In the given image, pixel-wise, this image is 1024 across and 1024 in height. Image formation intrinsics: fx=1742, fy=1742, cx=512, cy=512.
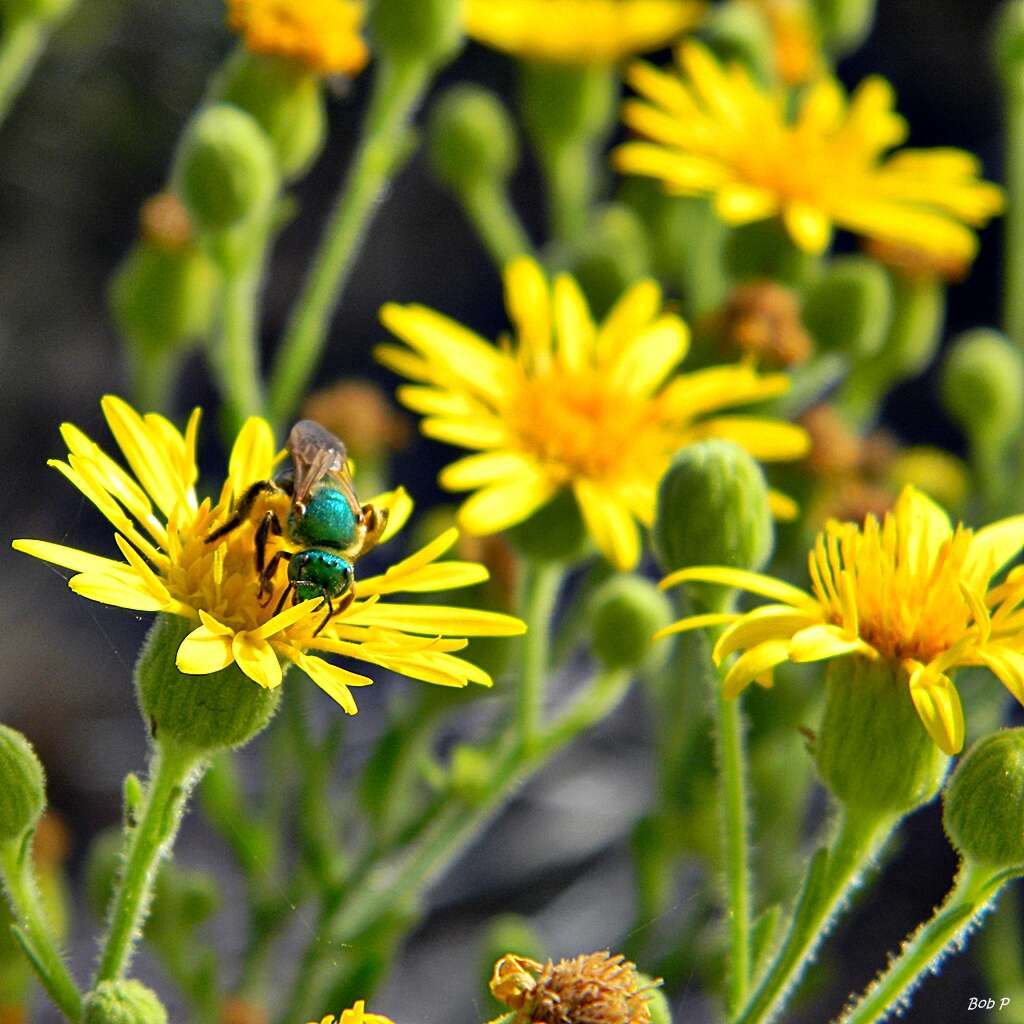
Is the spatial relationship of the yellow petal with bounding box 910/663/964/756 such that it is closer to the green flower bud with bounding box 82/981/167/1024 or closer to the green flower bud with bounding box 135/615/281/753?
the green flower bud with bounding box 135/615/281/753

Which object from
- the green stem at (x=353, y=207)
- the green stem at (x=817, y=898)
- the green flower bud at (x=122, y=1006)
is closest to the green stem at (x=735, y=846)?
the green stem at (x=817, y=898)

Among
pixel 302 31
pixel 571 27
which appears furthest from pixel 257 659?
pixel 571 27

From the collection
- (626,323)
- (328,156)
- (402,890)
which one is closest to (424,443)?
(328,156)

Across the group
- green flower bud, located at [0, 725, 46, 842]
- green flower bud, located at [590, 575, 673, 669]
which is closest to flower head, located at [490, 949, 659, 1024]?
green flower bud, located at [0, 725, 46, 842]

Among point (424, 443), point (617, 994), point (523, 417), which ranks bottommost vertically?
point (424, 443)

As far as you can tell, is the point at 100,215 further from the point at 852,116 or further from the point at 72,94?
the point at 852,116

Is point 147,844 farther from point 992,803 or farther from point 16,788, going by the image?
point 992,803

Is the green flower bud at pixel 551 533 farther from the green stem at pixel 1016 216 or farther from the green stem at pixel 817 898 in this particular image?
the green stem at pixel 1016 216
